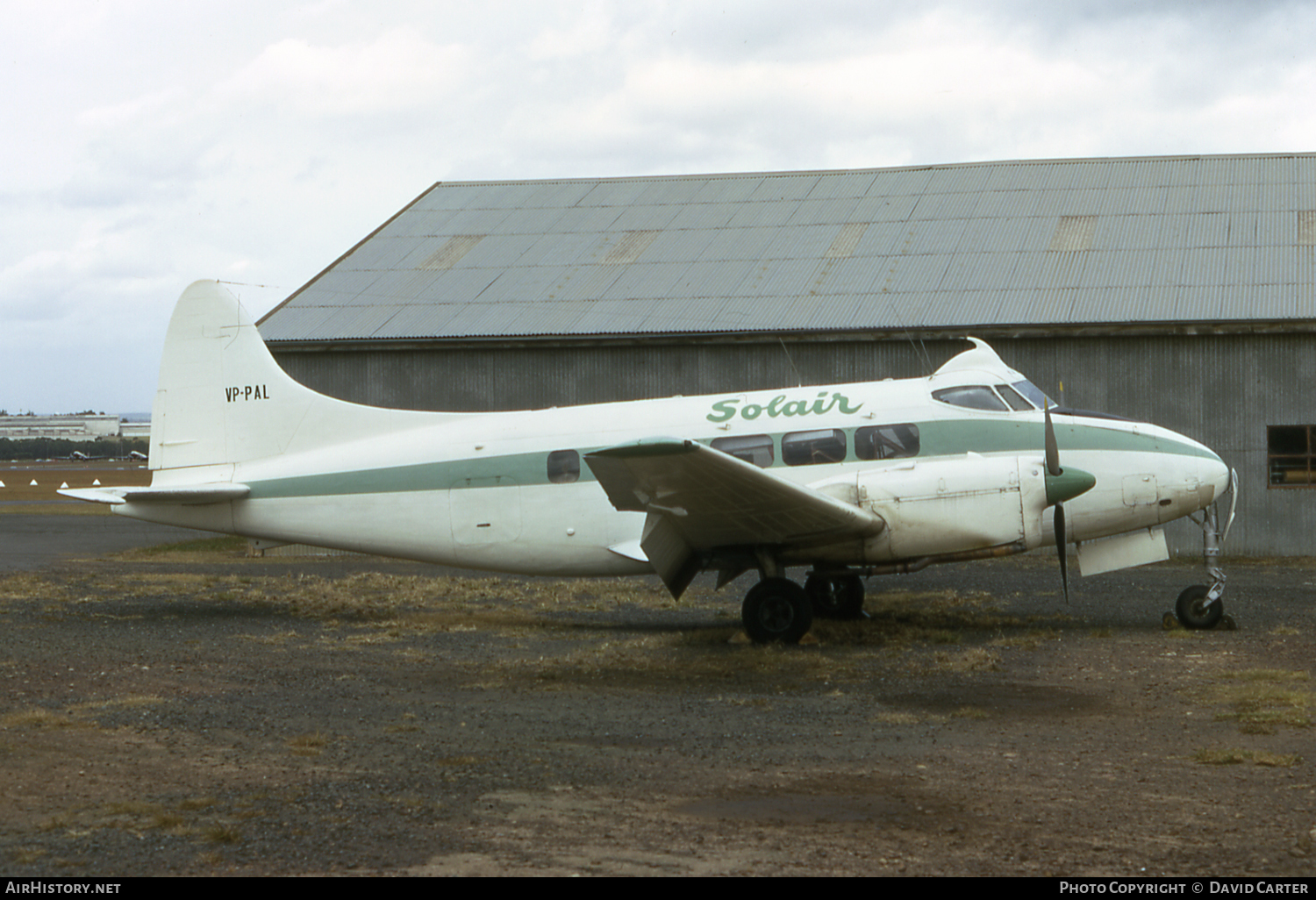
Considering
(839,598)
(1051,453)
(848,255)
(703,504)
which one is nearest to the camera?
(703,504)

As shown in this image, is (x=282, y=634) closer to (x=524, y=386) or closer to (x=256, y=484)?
(x=256, y=484)

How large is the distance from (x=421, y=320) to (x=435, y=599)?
36.0 feet

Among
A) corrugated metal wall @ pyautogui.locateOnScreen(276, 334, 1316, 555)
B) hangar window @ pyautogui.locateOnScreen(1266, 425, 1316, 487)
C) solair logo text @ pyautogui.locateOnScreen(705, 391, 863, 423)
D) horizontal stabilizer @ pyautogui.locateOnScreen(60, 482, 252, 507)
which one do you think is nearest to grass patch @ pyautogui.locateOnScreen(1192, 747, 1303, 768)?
solair logo text @ pyautogui.locateOnScreen(705, 391, 863, 423)

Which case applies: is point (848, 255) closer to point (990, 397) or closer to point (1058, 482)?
point (990, 397)

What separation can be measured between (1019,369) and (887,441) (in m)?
11.6

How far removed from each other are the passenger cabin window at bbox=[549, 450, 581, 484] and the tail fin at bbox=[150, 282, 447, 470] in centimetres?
190

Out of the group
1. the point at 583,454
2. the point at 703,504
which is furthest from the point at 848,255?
the point at 703,504

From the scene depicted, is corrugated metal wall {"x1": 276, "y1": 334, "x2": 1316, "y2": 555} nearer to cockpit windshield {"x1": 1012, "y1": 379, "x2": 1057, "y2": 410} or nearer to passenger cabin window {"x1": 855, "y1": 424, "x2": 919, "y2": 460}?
cockpit windshield {"x1": 1012, "y1": 379, "x2": 1057, "y2": 410}

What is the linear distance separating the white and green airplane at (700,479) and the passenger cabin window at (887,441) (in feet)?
0.08

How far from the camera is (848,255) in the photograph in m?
28.0

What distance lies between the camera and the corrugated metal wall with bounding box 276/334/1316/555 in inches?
901

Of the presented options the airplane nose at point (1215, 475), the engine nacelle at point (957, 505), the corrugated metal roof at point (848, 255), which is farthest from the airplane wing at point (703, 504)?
the corrugated metal roof at point (848, 255)

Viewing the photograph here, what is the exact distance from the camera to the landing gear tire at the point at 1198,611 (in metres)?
13.6

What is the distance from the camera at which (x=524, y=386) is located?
85.8 ft
